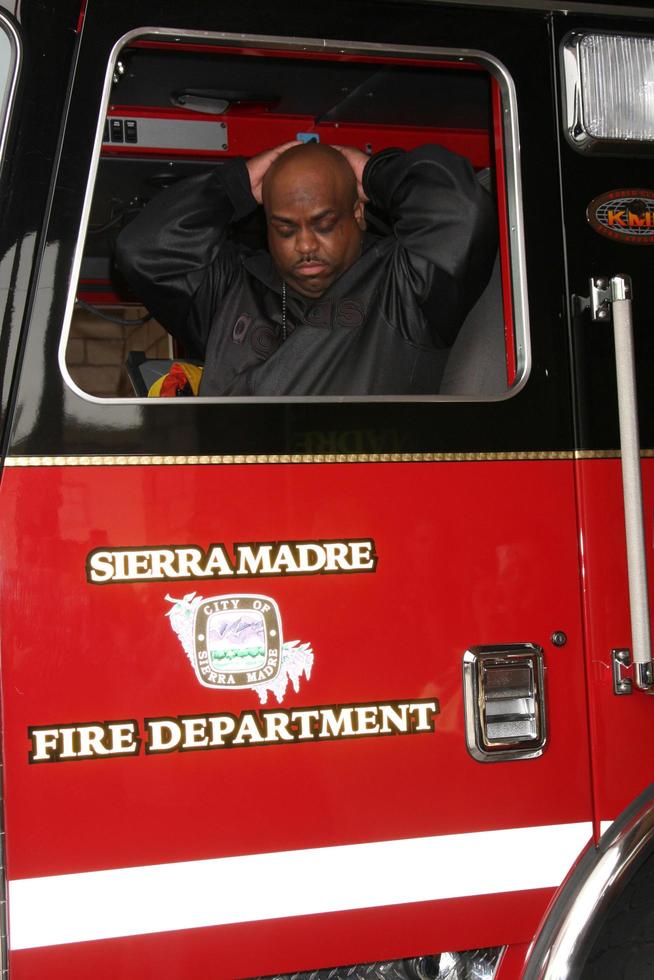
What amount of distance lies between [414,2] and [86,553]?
116cm

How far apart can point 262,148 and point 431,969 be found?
2.09 metres

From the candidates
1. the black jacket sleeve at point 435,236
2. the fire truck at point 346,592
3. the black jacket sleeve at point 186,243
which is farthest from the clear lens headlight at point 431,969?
the black jacket sleeve at point 186,243

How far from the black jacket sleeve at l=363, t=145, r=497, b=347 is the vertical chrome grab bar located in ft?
1.11

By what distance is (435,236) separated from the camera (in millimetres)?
2049

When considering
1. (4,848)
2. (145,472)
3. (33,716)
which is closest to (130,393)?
(145,472)

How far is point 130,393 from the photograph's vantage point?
7.54ft

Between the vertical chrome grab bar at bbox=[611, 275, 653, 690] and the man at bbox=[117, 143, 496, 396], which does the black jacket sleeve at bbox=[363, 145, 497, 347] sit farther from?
the vertical chrome grab bar at bbox=[611, 275, 653, 690]

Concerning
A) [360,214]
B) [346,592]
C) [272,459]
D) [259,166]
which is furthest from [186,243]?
[346,592]

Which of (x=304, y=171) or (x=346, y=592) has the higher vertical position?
(x=304, y=171)

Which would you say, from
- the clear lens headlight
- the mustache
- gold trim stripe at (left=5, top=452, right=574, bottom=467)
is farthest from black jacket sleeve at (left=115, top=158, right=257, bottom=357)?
the clear lens headlight

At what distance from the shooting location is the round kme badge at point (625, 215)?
1.92 meters

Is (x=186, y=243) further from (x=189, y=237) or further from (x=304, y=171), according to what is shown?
(x=304, y=171)

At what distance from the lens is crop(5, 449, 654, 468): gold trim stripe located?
1.66 m

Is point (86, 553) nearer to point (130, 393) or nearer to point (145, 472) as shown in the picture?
point (145, 472)
